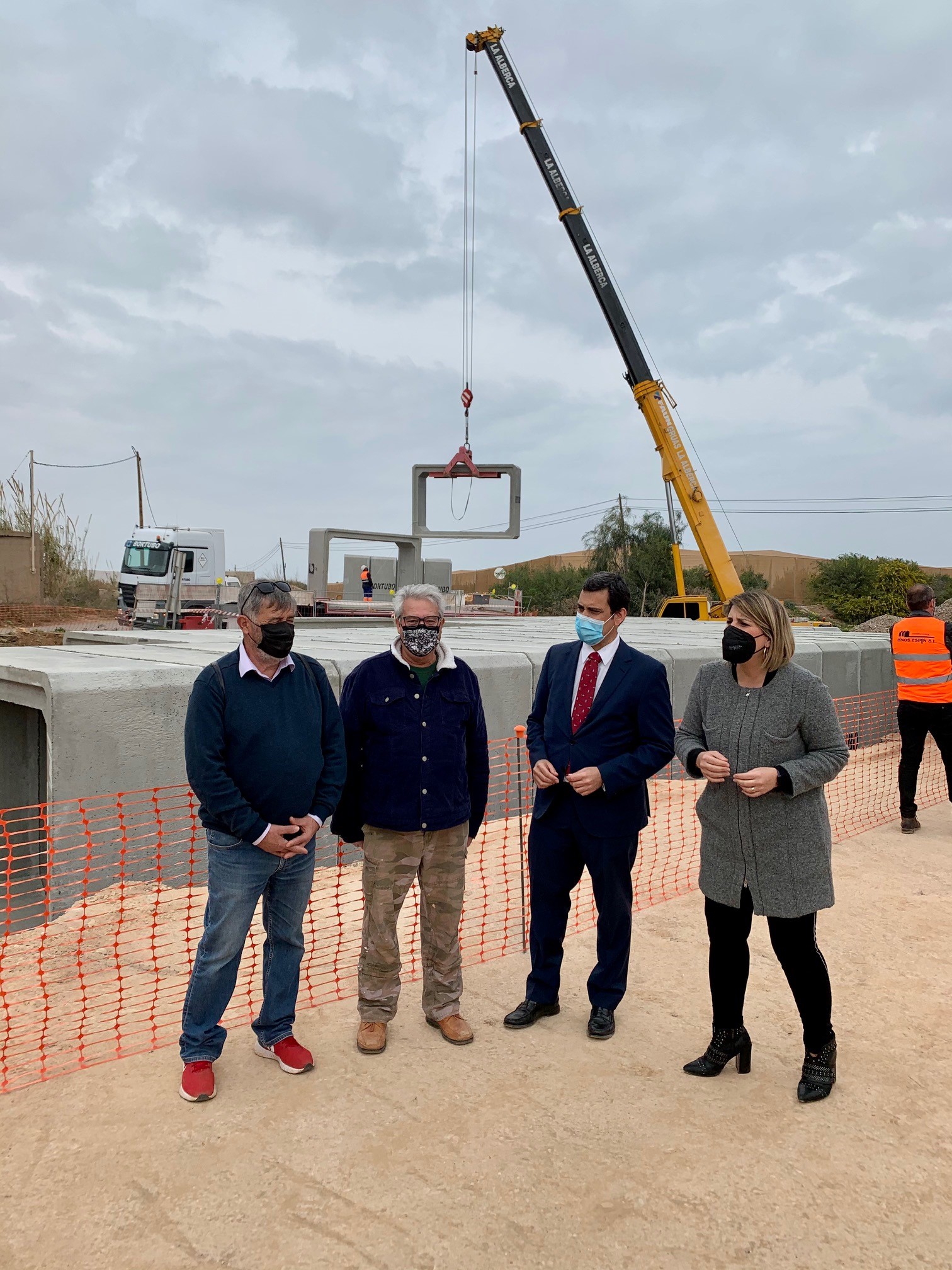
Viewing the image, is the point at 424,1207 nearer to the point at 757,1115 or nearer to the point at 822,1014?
the point at 757,1115

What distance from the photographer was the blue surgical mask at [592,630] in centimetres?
344

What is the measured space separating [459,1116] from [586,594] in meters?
1.89

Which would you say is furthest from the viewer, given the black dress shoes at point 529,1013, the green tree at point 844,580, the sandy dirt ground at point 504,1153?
the green tree at point 844,580

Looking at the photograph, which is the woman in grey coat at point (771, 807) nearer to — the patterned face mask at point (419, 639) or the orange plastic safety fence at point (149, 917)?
the patterned face mask at point (419, 639)

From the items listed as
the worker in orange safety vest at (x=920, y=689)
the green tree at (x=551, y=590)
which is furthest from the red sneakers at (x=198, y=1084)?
the green tree at (x=551, y=590)

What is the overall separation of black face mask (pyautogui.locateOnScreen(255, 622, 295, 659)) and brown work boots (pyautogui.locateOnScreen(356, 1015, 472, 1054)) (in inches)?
58.9

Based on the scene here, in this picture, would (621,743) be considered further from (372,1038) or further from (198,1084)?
(198,1084)

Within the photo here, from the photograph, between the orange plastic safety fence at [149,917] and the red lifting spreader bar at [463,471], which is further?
the red lifting spreader bar at [463,471]

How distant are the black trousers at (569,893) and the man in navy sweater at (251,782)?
888mm

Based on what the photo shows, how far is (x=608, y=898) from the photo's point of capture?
3.42 m

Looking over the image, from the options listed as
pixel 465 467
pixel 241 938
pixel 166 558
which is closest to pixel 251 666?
pixel 241 938

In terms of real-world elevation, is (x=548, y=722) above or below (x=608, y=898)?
above

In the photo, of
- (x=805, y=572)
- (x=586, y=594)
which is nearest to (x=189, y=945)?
(x=586, y=594)

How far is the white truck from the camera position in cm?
2283
